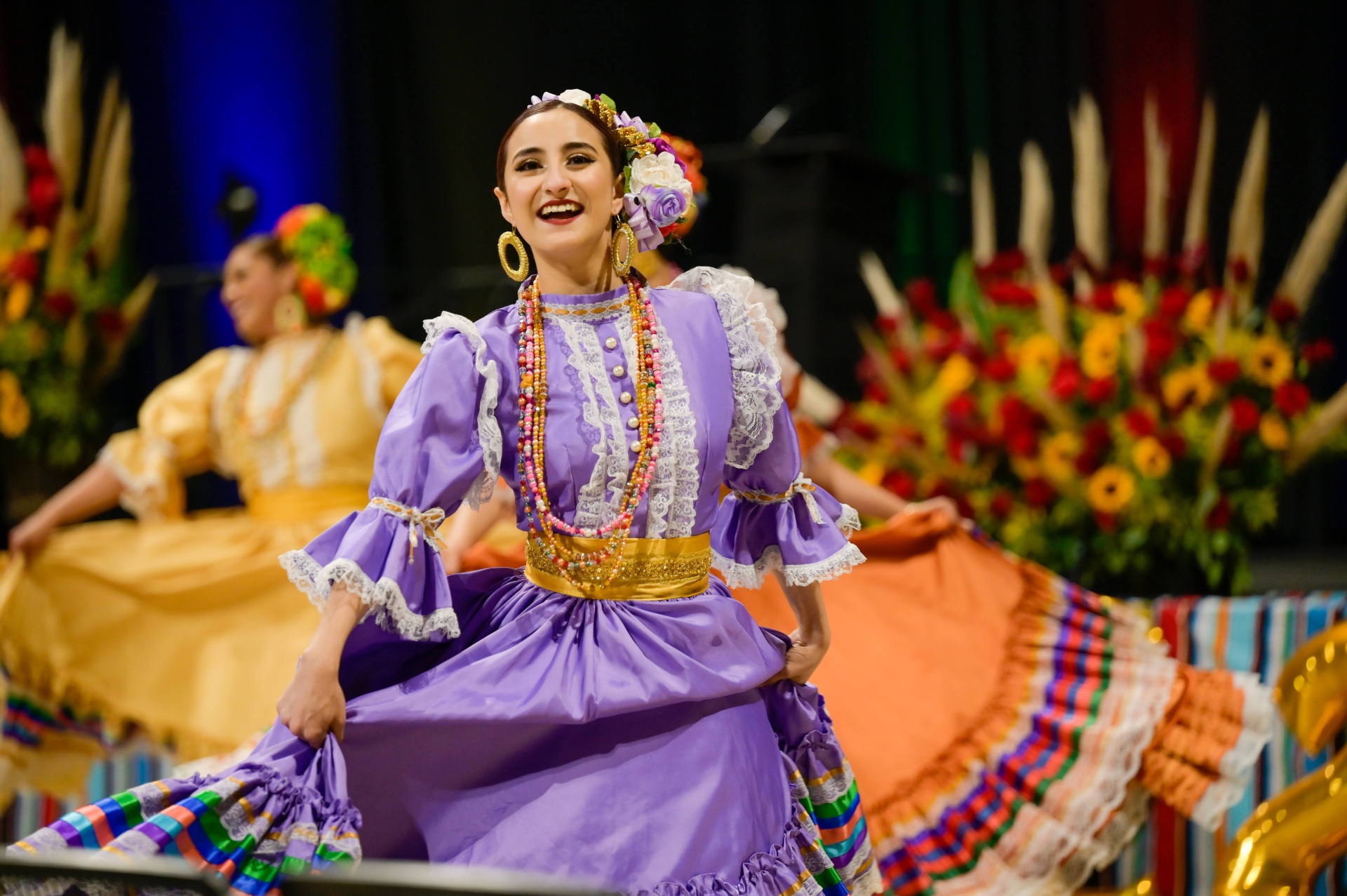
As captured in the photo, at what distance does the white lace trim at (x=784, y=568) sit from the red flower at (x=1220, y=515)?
170 centimetres

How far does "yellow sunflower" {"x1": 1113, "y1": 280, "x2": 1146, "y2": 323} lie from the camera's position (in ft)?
11.7

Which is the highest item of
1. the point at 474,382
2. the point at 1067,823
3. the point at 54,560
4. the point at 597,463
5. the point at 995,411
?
the point at 474,382

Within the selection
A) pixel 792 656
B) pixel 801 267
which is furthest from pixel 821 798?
pixel 801 267

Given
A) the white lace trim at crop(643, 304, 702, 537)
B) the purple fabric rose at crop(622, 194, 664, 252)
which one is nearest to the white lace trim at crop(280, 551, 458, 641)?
the white lace trim at crop(643, 304, 702, 537)

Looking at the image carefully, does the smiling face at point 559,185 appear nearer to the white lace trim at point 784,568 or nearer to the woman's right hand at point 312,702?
the white lace trim at point 784,568

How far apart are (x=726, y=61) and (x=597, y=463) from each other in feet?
14.5

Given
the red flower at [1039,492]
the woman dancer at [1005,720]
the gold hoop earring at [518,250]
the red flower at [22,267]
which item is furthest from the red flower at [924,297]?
the red flower at [22,267]

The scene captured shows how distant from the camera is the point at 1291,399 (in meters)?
3.29

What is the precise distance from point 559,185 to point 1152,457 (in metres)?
1.99

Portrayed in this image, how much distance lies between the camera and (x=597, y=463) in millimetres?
1831

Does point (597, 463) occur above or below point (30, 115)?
below

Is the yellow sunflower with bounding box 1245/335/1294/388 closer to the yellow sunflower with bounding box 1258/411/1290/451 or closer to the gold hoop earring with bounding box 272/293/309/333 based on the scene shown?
the yellow sunflower with bounding box 1258/411/1290/451

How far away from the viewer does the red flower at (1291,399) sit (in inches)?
129

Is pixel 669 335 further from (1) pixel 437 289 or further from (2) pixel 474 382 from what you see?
(1) pixel 437 289
